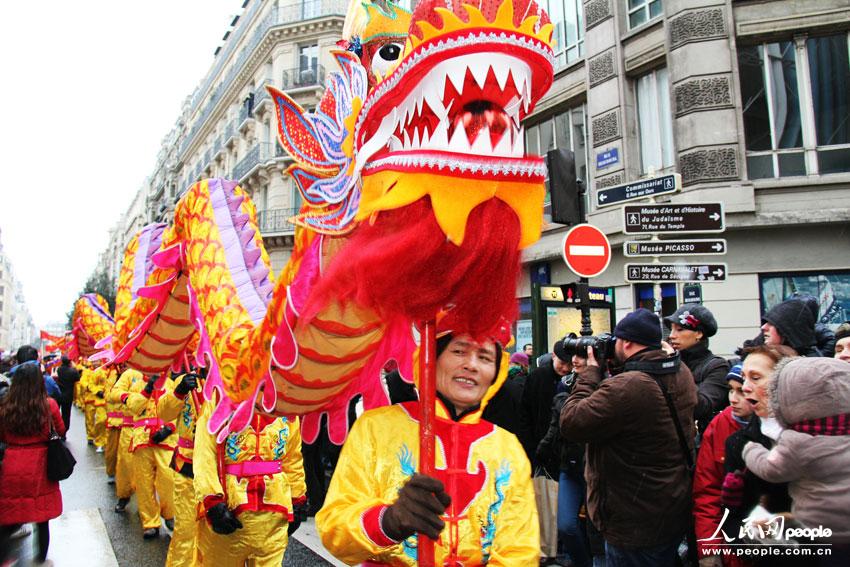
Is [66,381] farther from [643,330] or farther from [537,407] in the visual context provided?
[643,330]

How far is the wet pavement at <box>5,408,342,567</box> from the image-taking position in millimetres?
5188

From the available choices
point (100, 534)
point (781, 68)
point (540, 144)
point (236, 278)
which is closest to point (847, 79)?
point (781, 68)

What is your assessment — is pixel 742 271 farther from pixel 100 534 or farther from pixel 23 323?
pixel 23 323

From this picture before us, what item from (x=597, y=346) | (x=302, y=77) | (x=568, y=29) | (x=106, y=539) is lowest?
(x=106, y=539)

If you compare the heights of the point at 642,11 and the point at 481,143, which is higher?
the point at 642,11

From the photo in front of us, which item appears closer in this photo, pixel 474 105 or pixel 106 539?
pixel 474 105

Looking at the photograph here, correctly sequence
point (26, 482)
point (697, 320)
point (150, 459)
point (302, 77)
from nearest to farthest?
point (697, 320), point (26, 482), point (150, 459), point (302, 77)

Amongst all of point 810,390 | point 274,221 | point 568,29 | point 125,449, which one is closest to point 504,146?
point 810,390

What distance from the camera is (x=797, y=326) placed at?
3.49 m

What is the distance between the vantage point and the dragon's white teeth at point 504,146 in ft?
5.00

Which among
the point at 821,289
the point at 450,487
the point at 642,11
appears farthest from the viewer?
the point at 642,11

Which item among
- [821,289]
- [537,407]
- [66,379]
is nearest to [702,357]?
[537,407]

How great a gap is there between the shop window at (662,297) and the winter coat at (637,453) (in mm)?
6677

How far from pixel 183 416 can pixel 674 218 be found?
172 inches
